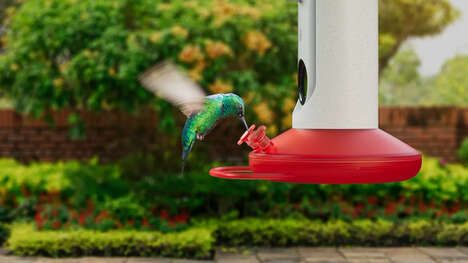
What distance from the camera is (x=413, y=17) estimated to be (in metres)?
17.4

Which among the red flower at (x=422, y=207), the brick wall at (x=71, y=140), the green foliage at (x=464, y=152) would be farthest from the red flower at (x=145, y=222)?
the green foliage at (x=464, y=152)

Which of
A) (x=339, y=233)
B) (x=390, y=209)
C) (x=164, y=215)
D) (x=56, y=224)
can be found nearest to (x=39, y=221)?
(x=56, y=224)

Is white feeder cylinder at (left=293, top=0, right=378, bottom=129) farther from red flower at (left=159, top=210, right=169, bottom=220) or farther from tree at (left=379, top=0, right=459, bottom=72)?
tree at (left=379, top=0, right=459, bottom=72)

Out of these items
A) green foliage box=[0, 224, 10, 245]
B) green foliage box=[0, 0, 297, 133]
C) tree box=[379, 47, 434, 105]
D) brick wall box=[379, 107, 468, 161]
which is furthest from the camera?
tree box=[379, 47, 434, 105]

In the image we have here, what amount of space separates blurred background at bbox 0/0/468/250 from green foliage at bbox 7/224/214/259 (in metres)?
0.27

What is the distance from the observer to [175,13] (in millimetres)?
7781

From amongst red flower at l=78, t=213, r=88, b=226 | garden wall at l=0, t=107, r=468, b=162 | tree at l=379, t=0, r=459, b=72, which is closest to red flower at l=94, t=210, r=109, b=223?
red flower at l=78, t=213, r=88, b=226

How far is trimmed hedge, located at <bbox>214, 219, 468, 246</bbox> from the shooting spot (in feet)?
27.1

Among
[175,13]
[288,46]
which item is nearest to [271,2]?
[288,46]

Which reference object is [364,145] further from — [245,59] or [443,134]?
[443,134]

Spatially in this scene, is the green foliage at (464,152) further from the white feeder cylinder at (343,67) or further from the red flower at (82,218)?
the white feeder cylinder at (343,67)

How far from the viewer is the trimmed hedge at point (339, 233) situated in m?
8.25

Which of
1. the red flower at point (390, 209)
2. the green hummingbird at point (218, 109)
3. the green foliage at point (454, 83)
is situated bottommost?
the red flower at point (390, 209)

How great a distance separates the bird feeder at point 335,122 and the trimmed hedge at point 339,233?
5.04 meters
